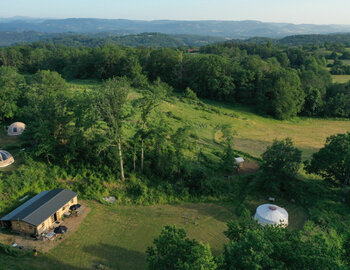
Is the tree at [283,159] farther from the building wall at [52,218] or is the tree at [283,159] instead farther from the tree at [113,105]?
the building wall at [52,218]

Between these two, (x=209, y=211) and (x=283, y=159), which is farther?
(x=283, y=159)

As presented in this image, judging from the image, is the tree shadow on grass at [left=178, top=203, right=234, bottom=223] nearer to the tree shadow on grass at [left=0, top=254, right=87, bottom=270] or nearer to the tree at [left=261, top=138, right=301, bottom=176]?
the tree at [left=261, top=138, right=301, bottom=176]

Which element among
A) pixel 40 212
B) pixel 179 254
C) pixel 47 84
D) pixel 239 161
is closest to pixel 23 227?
→ pixel 40 212

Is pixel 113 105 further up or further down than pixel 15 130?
further up

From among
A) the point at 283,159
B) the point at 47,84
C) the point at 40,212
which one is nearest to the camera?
the point at 40,212

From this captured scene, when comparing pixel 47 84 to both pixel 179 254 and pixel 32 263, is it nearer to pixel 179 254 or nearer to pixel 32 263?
pixel 32 263

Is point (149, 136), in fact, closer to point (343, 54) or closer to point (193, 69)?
point (193, 69)

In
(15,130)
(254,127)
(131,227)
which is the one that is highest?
(15,130)
